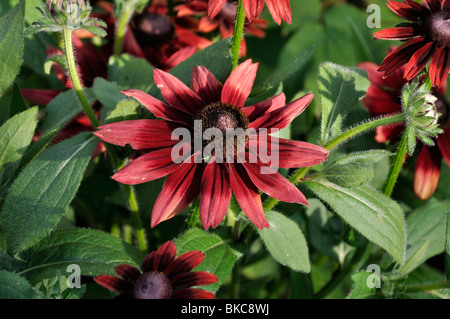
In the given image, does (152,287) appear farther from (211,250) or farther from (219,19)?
(219,19)

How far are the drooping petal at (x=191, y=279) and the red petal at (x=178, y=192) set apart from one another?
0.07 meters

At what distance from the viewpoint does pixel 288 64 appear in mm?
875

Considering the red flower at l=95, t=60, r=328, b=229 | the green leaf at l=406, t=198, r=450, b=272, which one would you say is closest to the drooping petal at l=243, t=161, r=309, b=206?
the red flower at l=95, t=60, r=328, b=229

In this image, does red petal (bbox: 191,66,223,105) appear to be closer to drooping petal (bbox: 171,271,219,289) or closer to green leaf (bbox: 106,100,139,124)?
green leaf (bbox: 106,100,139,124)

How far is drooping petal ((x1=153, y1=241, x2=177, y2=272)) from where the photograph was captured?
0.67 m

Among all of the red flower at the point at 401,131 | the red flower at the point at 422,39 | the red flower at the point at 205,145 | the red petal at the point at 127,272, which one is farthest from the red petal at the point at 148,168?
the red flower at the point at 401,131

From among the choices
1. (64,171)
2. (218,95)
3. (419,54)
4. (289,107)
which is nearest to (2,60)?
(64,171)

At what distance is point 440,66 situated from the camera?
74cm

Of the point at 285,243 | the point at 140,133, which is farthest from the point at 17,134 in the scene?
the point at 285,243

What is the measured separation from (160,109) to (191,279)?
0.72 ft

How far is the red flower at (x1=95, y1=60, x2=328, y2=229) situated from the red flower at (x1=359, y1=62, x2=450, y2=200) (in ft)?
1.00

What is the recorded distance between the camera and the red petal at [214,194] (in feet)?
2.11
